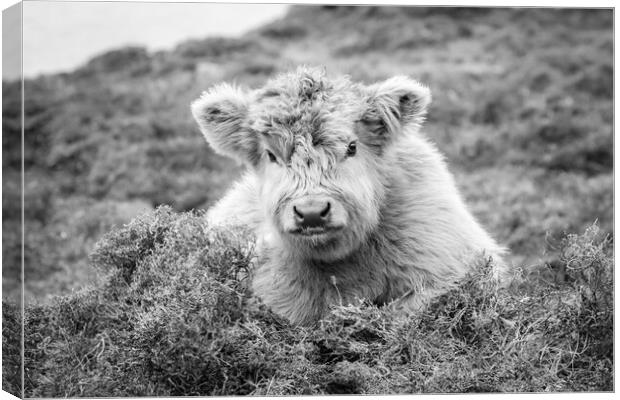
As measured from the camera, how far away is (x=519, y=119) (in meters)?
13.4

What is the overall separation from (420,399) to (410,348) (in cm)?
30

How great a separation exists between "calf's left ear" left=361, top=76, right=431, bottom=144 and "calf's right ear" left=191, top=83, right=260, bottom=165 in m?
0.81

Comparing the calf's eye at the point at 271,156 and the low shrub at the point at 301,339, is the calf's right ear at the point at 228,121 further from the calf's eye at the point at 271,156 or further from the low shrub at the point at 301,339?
the low shrub at the point at 301,339

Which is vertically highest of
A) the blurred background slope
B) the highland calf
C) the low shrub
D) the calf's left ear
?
the calf's left ear

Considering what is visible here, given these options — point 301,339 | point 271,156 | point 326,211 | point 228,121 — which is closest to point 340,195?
point 326,211

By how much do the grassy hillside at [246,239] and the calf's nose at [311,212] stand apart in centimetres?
54

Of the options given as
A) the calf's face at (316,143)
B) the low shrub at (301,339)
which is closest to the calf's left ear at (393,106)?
the calf's face at (316,143)

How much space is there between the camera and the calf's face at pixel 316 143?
5.52m

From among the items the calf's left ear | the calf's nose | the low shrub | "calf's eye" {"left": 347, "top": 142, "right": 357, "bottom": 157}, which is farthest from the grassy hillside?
the calf's left ear

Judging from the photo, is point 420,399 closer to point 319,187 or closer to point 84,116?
point 319,187

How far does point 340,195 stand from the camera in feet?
18.2

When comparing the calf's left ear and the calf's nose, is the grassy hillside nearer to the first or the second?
the calf's nose

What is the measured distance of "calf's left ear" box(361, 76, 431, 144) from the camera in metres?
5.91

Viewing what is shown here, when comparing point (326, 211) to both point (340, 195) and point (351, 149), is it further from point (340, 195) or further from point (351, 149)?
point (351, 149)
